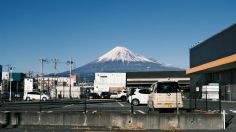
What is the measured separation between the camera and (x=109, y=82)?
74250 millimetres

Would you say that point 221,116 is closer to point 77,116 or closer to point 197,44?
point 77,116

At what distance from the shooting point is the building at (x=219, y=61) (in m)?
54.9

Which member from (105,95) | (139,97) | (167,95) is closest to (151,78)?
(105,95)

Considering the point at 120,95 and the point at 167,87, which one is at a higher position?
the point at 167,87

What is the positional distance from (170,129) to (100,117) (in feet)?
10.6

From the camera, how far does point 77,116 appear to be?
2045cm

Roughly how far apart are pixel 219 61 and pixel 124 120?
38.8 metres

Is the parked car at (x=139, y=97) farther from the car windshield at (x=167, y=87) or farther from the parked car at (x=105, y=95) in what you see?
the parked car at (x=105, y=95)

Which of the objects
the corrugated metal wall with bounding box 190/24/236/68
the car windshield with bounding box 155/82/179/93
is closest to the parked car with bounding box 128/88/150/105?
the car windshield with bounding box 155/82/179/93

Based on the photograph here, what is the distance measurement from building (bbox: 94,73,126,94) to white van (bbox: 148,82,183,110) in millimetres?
49374

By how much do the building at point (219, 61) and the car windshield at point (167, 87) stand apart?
872 inches

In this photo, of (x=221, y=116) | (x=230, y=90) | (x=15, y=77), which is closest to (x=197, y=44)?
(x=230, y=90)

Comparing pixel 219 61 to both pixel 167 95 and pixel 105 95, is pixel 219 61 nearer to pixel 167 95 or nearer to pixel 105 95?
pixel 105 95

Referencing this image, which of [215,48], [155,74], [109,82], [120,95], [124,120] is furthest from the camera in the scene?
[155,74]
